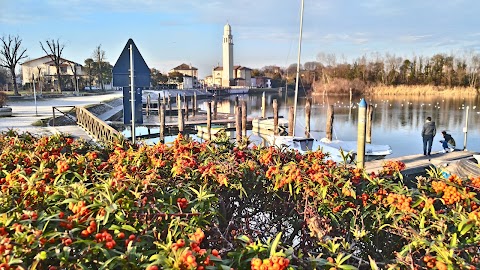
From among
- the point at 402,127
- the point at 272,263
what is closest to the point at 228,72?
the point at 402,127

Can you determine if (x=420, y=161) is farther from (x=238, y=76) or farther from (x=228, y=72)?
(x=238, y=76)

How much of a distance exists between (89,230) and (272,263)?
0.78 metres

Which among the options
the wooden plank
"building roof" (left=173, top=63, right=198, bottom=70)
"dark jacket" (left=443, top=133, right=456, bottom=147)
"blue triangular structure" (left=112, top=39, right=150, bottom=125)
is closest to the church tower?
"building roof" (left=173, top=63, right=198, bottom=70)

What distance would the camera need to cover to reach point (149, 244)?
1717mm

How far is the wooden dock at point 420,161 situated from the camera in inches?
411

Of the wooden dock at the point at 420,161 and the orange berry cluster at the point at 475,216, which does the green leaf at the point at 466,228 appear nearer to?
the orange berry cluster at the point at 475,216

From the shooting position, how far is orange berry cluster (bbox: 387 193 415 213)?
6.92 feet

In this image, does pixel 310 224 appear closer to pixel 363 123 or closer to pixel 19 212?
pixel 19 212

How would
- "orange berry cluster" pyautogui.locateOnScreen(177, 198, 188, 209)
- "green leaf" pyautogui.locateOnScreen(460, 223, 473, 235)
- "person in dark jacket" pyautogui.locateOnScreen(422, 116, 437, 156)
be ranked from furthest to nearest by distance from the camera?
"person in dark jacket" pyautogui.locateOnScreen(422, 116, 437, 156) < "orange berry cluster" pyautogui.locateOnScreen(177, 198, 188, 209) < "green leaf" pyautogui.locateOnScreen(460, 223, 473, 235)

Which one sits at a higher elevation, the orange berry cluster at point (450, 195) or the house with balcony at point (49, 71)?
the house with balcony at point (49, 71)

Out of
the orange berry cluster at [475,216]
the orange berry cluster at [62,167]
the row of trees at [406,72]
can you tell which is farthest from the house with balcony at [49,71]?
the orange berry cluster at [475,216]

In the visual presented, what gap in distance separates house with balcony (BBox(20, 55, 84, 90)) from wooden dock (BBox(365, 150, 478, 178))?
53.0 m

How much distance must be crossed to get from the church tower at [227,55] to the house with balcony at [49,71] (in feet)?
123

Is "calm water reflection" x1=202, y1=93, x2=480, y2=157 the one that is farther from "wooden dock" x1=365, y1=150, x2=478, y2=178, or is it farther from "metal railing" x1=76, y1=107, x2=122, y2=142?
"metal railing" x1=76, y1=107, x2=122, y2=142
